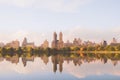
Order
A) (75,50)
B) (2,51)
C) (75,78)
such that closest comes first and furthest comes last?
(75,78) → (2,51) → (75,50)

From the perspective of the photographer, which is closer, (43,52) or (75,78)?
(75,78)

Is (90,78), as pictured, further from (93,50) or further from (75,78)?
(93,50)

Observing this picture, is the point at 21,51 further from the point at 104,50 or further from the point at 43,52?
the point at 104,50

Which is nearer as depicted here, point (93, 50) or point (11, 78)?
point (11, 78)

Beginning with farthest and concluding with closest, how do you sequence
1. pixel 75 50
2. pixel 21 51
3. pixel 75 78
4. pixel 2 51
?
pixel 75 50
pixel 21 51
pixel 2 51
pixel 75 78

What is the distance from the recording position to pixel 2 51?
123m

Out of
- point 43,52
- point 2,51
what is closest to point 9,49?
point 2,51

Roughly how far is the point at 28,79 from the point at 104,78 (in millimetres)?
8844

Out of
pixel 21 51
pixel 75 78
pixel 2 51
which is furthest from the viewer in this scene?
pixel 21 51

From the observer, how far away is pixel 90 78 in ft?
124

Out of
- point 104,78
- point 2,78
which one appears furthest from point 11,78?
point 104,78

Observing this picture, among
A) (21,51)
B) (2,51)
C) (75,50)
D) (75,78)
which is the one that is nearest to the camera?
(75,78)

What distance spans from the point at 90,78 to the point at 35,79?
6453 millimetres

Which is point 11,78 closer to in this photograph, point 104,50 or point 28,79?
point 28,79
